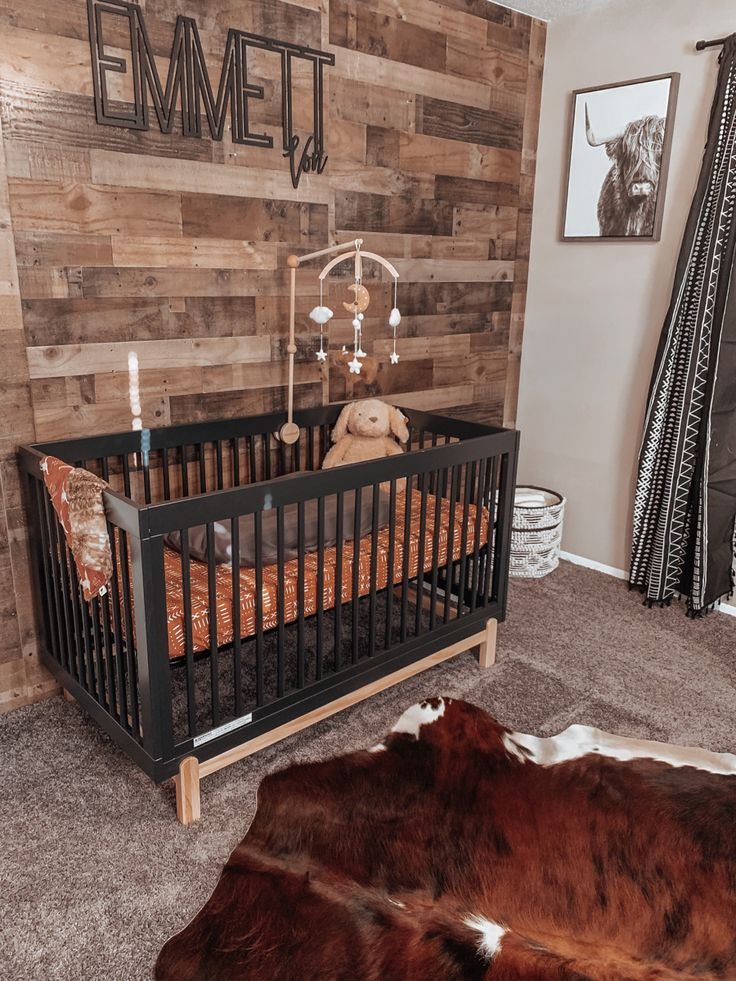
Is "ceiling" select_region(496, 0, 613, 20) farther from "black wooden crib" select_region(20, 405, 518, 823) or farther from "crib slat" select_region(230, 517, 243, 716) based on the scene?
"crib slat" select_region(230, 517, 243, 716)

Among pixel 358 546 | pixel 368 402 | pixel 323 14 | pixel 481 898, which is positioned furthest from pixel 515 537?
pixel 323 14

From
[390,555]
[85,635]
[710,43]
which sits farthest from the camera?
[710,43]

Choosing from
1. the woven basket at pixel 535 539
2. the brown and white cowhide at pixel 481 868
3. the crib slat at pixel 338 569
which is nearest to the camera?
the brown and white cowhide at pixel 481 868

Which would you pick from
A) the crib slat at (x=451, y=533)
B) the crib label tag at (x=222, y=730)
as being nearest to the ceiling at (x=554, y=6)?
the crib slat at (x=451, y=533)

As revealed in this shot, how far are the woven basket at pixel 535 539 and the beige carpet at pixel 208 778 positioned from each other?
0.45 feet

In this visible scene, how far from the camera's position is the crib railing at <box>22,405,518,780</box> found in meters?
1.71

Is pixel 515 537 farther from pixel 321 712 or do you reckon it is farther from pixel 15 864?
pixel 15 864

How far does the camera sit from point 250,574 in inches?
81.4

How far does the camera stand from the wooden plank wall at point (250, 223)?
2.03m

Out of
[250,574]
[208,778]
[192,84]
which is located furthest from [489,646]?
[192,84]

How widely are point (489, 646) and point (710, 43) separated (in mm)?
2191

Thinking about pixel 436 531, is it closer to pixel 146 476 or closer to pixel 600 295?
pixel 146 476

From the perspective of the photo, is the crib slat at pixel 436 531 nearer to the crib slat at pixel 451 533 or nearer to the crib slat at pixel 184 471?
the crib slat at pixel 451 533

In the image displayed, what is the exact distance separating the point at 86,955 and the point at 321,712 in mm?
802
